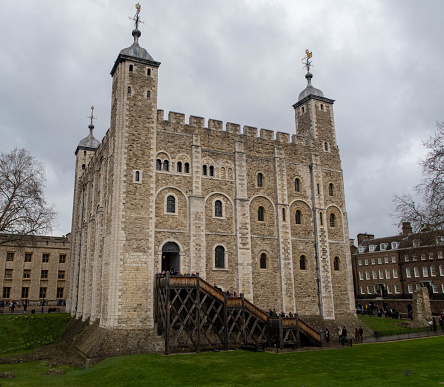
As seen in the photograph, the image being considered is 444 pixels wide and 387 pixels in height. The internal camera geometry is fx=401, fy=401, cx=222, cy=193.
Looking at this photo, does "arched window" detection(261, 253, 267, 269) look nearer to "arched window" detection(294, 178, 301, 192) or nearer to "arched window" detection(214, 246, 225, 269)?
"arched window" detection(214, 246, 225, 269)

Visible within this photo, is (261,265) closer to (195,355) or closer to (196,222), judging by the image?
(196,222)

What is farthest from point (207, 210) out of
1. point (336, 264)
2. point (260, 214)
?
point (336, 264)

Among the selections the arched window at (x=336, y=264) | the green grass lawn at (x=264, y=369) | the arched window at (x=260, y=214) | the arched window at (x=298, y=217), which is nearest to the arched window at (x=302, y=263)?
the arched window at (x=298, y=217)

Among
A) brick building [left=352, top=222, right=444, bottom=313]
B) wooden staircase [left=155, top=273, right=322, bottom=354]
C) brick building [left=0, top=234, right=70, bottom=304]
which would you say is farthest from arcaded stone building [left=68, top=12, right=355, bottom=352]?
brick building [left=352, top=222, right=444, bottom=313]

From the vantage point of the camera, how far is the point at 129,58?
27.5m

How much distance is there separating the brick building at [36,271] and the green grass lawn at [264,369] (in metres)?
27.4

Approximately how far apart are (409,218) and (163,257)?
1586 centimetres

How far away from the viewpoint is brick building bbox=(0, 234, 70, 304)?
47.0m

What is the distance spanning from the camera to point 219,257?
2812 cm

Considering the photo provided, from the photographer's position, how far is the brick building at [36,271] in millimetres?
47000

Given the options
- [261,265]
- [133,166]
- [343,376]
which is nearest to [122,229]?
[133,166]

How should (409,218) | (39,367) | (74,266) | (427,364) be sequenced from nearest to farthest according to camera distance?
(427,364) → (409,218) → (39,367) → (74,266)

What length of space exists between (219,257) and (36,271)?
1213 inches

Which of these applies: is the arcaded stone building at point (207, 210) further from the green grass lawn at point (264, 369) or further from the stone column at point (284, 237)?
the green grass lawn at point (264, 369)
